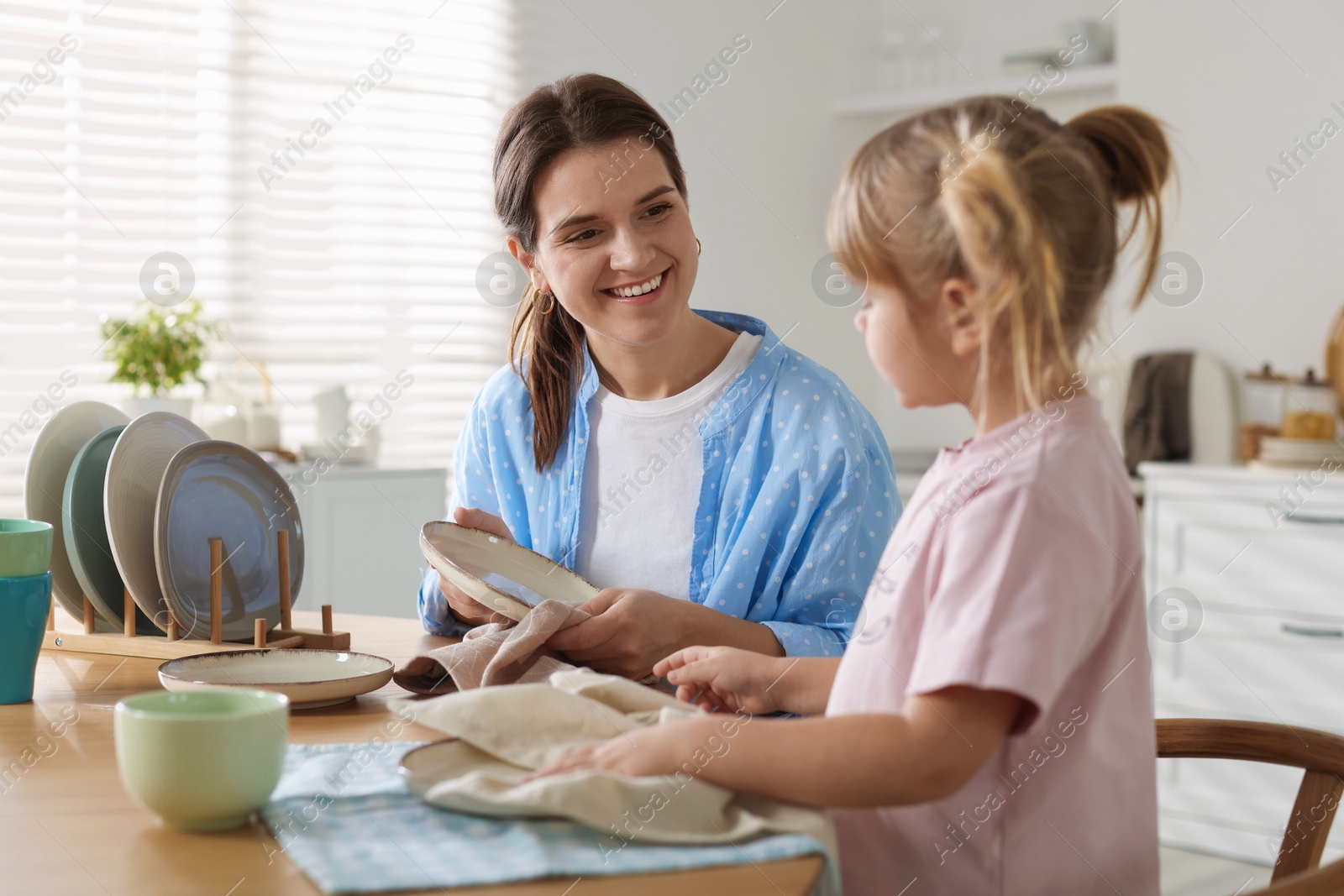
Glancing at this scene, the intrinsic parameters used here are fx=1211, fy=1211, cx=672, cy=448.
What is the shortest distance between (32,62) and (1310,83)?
130 inches

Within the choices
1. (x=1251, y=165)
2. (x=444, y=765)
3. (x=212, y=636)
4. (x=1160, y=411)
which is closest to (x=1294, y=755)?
(x=444, y=765)

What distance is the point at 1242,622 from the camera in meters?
3.04

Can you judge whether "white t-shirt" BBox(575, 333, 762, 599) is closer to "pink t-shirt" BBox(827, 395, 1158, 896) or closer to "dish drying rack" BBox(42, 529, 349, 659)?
"dish drying rack" BBox(42, 529, 349, 659)

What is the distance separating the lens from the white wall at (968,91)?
3.25m

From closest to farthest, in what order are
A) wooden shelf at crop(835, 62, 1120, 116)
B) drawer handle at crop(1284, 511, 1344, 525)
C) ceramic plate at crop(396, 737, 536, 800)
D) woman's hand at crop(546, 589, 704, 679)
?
ceramic plate at crop(396, 737, 536, 800), woman's hand at crop(546, 589, 704, 679), drawer handle at crop(1284, 511, 1344, 525), wooden shelf at crop(835, 62, 1120, 116)

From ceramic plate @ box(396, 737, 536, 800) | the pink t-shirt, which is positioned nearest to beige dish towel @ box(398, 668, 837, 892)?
ceramic plate @ box(396, 737, 536, 800)

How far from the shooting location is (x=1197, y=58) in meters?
3.38

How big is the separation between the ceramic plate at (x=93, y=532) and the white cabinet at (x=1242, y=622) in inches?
101

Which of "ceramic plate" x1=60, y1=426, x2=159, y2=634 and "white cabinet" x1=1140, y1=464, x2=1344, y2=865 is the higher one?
"ceramic plate" x1=60, y1=426, x2=159, y2=634

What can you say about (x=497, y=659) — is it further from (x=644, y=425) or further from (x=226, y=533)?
(x=644, y=425)

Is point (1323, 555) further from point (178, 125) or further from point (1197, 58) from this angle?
Result: point (178, 125)

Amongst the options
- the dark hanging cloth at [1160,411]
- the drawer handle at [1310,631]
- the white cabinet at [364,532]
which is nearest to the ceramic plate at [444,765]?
the white cabinet at [364,532]

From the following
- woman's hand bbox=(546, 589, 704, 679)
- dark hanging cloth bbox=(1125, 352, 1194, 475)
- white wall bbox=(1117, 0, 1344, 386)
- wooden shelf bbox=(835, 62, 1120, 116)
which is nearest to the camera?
woman's hand bbox=(546, 589, 704, 679)

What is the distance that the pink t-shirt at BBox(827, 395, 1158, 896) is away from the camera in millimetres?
757
